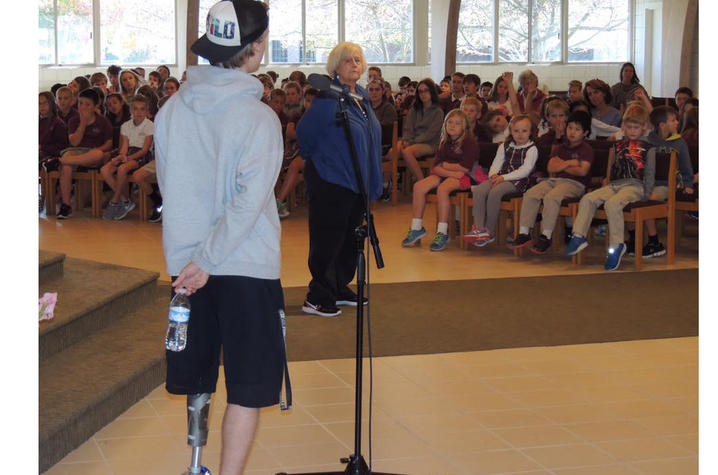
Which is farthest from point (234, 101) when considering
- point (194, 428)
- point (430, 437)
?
Result: point (430, 437)

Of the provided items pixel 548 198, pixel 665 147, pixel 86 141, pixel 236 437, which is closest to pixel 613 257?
pixel 548 198

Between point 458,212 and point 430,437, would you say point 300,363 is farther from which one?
point 458,212

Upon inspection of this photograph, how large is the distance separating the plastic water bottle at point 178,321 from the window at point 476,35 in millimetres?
21232

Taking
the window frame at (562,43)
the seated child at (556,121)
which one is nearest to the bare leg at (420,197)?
the seated child at (556,121)

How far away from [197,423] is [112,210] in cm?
752

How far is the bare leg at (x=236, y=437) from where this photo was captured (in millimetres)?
2908

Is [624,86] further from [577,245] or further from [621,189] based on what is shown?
[577,245]

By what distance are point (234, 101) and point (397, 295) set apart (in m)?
4.01

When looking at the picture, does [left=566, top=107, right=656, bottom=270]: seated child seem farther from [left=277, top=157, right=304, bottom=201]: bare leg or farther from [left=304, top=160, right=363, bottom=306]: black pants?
[left=277, top=157, right=304, bottom=201]: bare leg

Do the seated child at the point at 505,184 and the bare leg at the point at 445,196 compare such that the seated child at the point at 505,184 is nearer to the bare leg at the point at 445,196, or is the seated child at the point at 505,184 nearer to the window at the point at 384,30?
the bare leg at the point at 445,196

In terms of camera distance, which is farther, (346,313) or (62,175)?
(62,175)

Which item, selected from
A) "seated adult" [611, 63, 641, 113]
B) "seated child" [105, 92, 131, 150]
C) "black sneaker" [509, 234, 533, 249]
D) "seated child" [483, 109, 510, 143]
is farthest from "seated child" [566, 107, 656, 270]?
"seated adult" [611, 63, 641, 113]

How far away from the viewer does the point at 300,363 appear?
203 inches

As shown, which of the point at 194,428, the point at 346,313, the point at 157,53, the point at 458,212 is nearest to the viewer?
the point at 194,428
